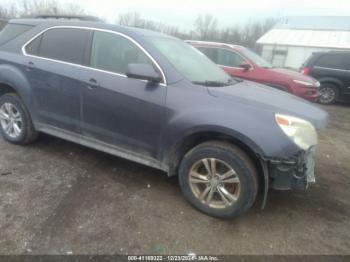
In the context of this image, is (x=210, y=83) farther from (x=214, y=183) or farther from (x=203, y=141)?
(x=214, y=183)

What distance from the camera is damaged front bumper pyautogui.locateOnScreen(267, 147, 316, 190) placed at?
2900mm

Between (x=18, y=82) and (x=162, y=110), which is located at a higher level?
(x=162, y=110)

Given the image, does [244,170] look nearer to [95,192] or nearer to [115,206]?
[115,206]

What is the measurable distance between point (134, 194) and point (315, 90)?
6.46 m

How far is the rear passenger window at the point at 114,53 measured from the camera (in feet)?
11.7

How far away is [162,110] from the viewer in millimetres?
3281

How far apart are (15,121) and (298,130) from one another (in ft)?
12.4

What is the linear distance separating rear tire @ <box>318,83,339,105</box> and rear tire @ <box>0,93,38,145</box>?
31.7 feet

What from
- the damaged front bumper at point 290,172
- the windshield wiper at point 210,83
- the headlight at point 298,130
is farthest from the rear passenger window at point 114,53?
the damaged front bumper at point 290,172

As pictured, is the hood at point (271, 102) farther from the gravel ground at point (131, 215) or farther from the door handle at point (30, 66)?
the door handle at point (30, 66)

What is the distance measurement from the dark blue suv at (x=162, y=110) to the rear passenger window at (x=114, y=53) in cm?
1

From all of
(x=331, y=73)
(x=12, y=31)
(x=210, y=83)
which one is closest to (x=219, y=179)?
(x=210, y=83)

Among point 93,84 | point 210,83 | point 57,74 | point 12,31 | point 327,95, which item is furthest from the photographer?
point 327,95

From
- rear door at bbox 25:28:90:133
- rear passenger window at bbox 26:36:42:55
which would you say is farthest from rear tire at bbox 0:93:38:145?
rear passenger window at bbox 26:36:42:55
